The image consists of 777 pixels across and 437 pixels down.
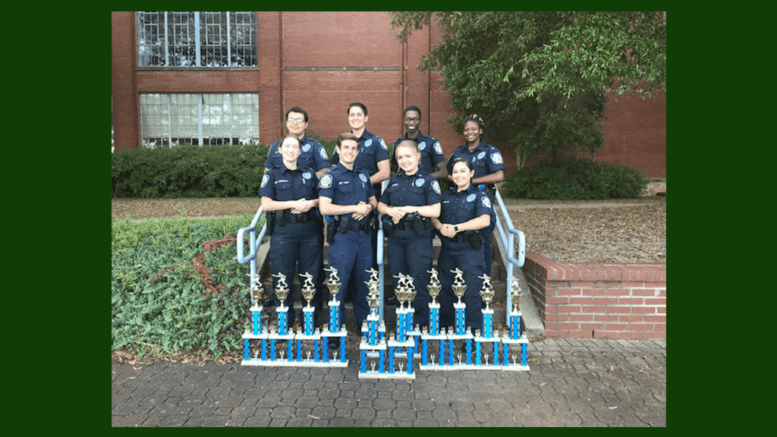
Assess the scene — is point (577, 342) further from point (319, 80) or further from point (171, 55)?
point (171, 55)

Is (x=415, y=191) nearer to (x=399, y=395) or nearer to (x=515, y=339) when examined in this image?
(x=515, y=339)

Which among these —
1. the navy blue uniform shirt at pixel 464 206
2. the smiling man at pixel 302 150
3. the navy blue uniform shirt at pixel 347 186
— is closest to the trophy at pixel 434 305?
the navy blue uniform shirt at pixel 464 206

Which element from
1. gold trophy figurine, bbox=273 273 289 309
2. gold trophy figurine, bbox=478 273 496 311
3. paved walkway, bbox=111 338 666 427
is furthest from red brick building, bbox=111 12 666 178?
paved walkway, bbox=111 338 666 427

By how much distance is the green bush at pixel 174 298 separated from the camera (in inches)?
179

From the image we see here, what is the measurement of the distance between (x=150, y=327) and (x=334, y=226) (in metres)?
1.96

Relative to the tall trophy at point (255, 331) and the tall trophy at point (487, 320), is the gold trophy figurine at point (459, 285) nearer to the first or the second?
the tall trophy at point (487, 320)

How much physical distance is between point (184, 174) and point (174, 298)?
1027 centimetres

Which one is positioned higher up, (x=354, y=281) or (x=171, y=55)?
(x=171, y=55)

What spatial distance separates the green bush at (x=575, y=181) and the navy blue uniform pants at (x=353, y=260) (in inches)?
455

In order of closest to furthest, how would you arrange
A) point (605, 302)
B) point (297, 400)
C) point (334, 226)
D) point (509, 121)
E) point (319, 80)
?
point (297, 400) < point (334, 226) < point (605, 302) < point (509, 121) < point (319, 80)

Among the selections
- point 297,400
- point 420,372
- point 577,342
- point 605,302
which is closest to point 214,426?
point 297,400

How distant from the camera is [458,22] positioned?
12938mm

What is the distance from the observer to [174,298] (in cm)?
495

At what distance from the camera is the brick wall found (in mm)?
4828
